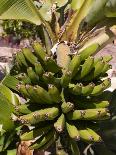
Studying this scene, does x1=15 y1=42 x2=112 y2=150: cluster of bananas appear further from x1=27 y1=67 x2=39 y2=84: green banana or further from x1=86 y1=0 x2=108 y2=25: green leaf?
x1=86 y1=0 x2=108 y2=25: green leaf

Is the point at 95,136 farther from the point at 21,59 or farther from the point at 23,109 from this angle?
the point at 21,59

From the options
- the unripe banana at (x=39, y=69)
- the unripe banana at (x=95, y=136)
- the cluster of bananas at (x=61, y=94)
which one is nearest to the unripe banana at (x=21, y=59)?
the cluster of bananas at (x=61, y=94)

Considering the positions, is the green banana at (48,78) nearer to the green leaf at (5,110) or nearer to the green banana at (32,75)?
the green banana at (32,75)

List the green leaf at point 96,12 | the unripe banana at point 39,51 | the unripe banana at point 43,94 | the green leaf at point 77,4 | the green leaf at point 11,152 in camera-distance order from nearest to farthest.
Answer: the unripe banana at point 43,94, the unripe banana at point 39,51, the green leaf at point 96,12, the green leaf at point 77,4, the green leaf at point 11,152

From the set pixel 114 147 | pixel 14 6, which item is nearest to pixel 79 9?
pixel 14 6

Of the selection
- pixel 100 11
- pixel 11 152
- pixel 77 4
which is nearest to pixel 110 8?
pixel 100 11

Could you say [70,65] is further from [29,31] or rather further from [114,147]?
[29,31]

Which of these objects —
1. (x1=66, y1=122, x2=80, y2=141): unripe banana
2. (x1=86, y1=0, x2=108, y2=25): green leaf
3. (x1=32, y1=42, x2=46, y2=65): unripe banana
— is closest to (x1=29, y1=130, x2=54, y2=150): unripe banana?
(x1=66, y1=122, x2=80, y2=141): unripe banana
